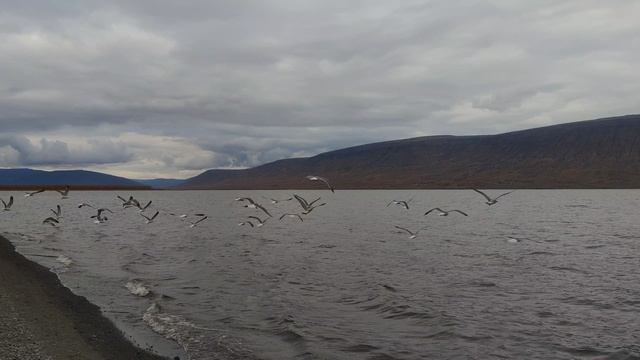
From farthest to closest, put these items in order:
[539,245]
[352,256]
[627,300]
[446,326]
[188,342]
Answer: [539,245]
[352,256]
[627,300]
[446,326]
[188,342]

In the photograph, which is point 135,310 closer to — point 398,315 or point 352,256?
point 398,315

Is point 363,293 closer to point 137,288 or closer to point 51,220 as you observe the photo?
point 137,288

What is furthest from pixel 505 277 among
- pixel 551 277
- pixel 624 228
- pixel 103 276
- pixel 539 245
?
pixel 624 228

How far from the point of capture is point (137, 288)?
27234 mm

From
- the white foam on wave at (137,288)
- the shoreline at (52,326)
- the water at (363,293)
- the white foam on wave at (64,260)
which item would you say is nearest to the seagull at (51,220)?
the water at (363,293)

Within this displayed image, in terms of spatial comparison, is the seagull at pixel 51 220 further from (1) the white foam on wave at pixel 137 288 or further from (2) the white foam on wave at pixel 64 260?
(1) the white foam on wave at pixel 137 288

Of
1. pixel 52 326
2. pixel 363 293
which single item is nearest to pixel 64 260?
pixel 363 293

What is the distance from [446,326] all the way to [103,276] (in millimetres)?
→ 18369

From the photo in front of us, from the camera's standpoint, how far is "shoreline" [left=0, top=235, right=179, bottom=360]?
47.1 ft

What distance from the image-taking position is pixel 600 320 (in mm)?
22328

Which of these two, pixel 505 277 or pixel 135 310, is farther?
pixel 505 277

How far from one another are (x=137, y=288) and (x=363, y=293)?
34.3 feet

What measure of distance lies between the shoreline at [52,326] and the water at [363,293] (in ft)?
3.55

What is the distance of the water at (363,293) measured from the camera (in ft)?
62.7
